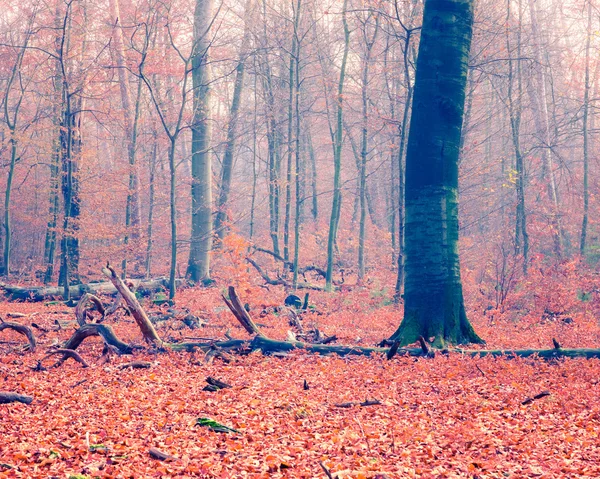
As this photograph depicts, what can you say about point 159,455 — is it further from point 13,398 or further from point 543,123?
point 543,123

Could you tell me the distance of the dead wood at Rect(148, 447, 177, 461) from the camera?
4.21 m

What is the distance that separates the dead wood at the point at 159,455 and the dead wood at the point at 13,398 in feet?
6.82

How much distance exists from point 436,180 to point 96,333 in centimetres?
559

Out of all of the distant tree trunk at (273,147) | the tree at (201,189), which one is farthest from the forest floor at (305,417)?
the distant tree trunk at (273,147)

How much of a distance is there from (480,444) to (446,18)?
656 centimetres

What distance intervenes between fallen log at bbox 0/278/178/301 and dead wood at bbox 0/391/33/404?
10999 millimetres

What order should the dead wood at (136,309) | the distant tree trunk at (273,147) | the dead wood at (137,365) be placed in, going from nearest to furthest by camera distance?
the dead wood at (137,365) → the dead wood at (136,309) → the distant tree trunk at (273,147)

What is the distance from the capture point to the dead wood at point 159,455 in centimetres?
421

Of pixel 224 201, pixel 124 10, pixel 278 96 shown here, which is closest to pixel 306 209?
pixel 278 96

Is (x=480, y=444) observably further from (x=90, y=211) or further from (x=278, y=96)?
(x=278, y=96)

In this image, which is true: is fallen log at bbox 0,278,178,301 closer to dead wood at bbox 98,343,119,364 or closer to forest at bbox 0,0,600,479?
forest at bbox 0,0,600,479

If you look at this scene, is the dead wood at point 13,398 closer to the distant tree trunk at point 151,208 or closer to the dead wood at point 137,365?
the dead wood at point 137,365

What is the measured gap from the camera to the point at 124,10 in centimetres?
2039

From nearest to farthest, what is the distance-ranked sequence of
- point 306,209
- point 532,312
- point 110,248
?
point 532,312
point 110,248
point 306,209
